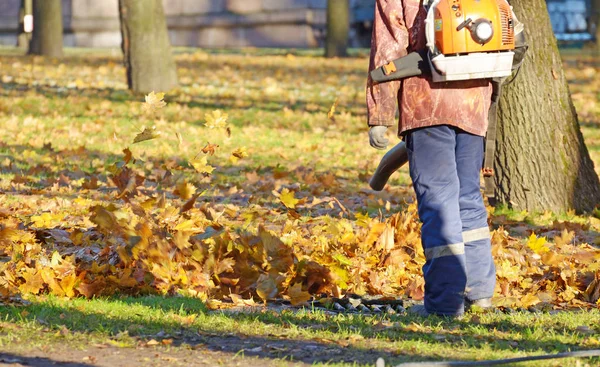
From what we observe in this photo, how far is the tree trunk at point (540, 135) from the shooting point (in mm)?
8102

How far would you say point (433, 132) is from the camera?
525 centimetres

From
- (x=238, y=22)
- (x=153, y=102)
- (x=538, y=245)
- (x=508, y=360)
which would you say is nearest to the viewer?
(x=508, y=360)

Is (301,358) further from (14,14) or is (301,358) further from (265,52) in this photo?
(14,14)

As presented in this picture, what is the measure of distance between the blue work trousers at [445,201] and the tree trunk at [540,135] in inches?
107

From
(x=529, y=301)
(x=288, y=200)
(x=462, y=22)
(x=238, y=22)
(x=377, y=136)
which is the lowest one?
(x=529, y=301)

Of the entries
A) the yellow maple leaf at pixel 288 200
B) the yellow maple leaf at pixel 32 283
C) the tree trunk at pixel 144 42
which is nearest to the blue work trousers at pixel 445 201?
the yellow maple leaf at pixel 32 283

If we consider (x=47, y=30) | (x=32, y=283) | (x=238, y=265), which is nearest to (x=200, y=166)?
(x=238, y=265)

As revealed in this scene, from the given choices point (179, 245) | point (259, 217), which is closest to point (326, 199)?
point (259, 217)

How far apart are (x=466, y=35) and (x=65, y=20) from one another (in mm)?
31727

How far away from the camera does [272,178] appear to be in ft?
32.4

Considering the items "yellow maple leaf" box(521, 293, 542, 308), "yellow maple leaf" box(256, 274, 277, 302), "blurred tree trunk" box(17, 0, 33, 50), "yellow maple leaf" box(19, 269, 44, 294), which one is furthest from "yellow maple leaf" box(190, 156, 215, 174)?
"blurred tree trunk" box(17, 0, 33, 50)

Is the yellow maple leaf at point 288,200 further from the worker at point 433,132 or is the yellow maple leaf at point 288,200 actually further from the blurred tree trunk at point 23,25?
the blurred tree trunk at point 23,25

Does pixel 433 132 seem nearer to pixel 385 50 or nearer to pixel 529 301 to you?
pixel 385 50

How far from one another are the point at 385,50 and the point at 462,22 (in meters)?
0.41
